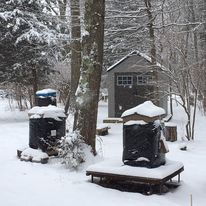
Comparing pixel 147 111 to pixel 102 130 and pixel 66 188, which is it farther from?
pixel 102 130

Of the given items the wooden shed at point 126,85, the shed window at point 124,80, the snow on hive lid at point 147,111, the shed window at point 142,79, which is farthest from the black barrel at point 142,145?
the shed window at point 124,80

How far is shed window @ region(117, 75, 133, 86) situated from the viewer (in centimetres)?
2047

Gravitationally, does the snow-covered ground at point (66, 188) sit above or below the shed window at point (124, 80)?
below

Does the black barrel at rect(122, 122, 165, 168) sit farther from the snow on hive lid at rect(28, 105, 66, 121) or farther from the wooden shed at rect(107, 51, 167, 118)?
the wooden shed at rect(107, 51, 167, 118)

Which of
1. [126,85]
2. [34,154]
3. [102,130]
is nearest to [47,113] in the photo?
[34,154]

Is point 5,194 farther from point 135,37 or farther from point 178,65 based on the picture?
point 135,37

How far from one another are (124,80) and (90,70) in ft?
39.2

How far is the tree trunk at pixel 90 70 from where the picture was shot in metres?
8.73

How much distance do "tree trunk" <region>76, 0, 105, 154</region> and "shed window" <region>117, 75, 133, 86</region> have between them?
11.7 m

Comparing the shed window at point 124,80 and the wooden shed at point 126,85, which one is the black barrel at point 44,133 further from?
the shed window at point 124,80

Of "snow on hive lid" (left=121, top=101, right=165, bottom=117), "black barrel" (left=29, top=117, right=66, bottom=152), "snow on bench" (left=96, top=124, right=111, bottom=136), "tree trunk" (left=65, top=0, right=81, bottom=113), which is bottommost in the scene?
"snow on bench" (left=96, top=124, right=111, bottom=136)

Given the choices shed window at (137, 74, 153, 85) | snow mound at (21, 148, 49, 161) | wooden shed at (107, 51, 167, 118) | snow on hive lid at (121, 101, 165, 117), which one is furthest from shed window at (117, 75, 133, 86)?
snow on hive lid at (121, 101, 165, 117)

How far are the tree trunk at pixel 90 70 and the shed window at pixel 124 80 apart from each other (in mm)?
11708

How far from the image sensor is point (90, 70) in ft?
28.7
